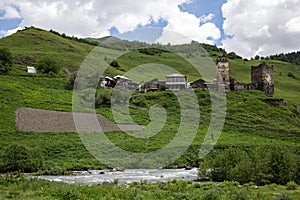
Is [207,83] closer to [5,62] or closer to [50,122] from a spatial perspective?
[5,62]

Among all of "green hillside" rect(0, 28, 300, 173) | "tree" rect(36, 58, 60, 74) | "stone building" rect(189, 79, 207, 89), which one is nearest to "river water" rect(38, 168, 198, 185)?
"green hillside" rect(0, 28, 300, 173)

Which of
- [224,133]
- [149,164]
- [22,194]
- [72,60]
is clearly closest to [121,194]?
[22,194]

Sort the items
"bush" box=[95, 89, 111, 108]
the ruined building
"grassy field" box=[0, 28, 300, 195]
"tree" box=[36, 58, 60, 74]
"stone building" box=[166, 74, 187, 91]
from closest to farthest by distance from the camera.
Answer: "grassy field" box=[0, 28, 300, 195] → "bush" box=[95, 89, 111, 108] → the ruined building → "tree" box=[36, 58, 60, 74] → "stone building" box=[166, 74, 187, 91]

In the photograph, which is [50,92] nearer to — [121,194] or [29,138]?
[29,138]

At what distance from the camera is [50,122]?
7544 centimetres

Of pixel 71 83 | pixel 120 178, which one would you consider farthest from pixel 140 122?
pixel 120 178

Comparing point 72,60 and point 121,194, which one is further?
point 72,60

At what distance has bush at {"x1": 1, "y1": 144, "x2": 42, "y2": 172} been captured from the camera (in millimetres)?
48281

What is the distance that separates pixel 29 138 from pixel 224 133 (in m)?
38.5

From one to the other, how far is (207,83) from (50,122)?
206ft

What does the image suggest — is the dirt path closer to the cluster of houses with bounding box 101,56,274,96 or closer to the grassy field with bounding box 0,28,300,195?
the grassy field with bounding box 0,28,300,195

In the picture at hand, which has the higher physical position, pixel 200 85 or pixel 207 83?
pixel 207 83

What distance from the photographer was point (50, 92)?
9975 centimetres

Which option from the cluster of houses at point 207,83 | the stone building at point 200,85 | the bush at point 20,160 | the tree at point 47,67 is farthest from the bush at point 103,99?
the bush at point 20,160
